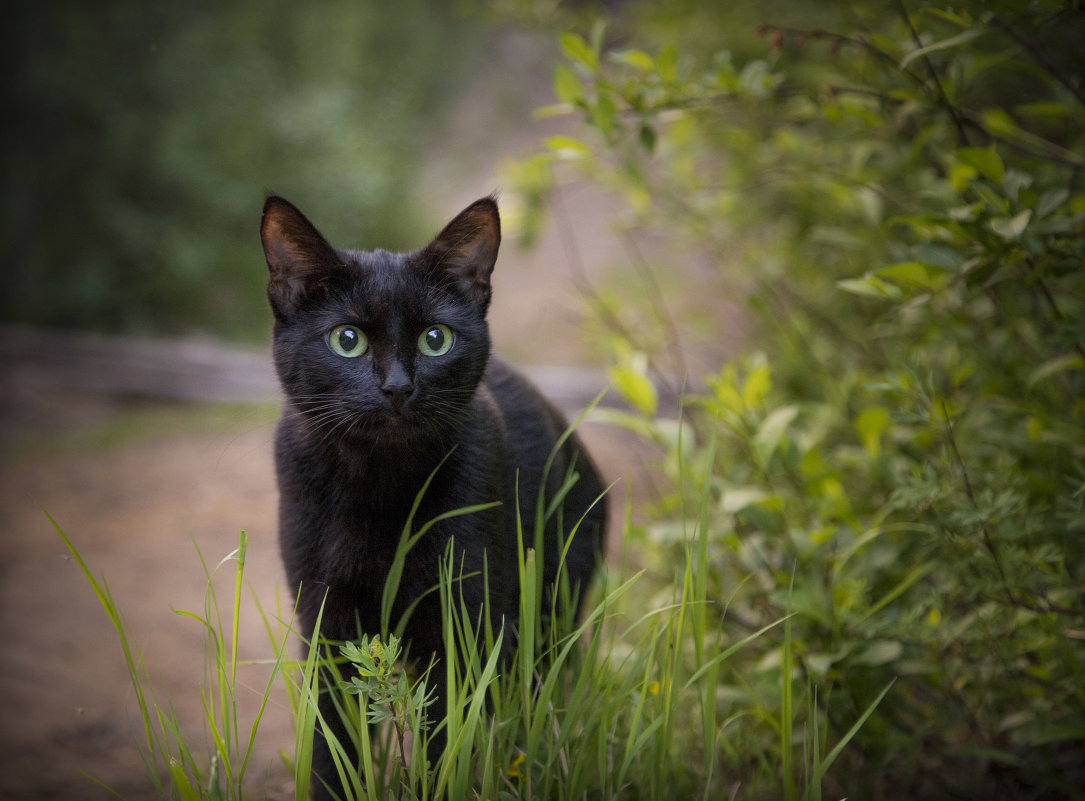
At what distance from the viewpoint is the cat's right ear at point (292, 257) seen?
1.50m

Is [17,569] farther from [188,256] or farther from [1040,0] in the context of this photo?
[1040,0]

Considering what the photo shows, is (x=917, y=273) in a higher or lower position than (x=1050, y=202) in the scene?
lower

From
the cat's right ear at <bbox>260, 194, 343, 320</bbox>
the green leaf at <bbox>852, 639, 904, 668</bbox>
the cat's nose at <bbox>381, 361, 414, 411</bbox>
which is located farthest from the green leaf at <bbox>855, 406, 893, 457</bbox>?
the cat's right ear at <bbox>260, 194, 343, 320</bbox>

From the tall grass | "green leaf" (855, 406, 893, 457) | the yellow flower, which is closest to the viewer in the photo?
the tall grass

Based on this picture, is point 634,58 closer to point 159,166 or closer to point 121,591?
point 121,591

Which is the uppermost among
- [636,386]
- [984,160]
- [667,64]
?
[667,64]

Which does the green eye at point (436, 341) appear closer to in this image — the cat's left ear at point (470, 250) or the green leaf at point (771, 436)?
the cat's left ear at point (470, 250)

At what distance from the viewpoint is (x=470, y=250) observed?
1637 millimetres

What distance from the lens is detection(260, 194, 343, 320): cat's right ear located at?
150 cm

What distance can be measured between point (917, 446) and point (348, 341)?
153 centimetres

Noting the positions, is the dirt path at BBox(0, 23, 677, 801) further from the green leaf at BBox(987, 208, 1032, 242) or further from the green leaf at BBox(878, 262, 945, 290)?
the green leaf at BBox(987, 208, 1032, 242)

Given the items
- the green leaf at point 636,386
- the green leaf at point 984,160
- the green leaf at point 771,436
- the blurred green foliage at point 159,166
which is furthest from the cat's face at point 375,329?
the blurred green foliage at point 159,166

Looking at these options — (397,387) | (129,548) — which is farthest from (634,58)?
(129,548)

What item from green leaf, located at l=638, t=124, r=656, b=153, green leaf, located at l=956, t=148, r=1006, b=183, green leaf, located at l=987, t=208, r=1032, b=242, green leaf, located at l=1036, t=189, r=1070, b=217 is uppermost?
green leaf, located at l=638, t=124, r=656, b=153
